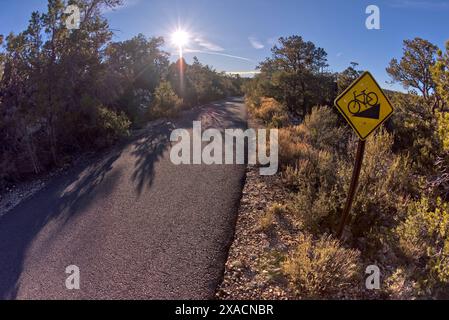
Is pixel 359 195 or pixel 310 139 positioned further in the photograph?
pixel 310 139

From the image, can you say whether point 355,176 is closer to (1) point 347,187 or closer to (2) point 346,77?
(1) point 347,187

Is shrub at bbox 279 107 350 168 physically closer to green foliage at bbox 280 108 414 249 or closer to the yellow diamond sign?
green foliage at bbox 280 108 414 249

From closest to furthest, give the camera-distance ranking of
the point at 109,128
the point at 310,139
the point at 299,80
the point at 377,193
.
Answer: the point at 377,193, the point at 310,139, the point at 109,128, the point at 299,80

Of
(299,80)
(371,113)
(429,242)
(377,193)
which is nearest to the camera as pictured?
(371,113)

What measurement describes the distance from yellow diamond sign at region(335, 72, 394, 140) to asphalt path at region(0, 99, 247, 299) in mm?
2649

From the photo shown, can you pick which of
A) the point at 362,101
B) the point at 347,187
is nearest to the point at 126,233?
the point at 347,187

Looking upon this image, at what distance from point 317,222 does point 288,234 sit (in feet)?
1.73

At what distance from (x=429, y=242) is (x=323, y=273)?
5.86 ft

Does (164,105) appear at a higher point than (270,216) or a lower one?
→ higher

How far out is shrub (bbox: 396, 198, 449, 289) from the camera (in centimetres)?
325

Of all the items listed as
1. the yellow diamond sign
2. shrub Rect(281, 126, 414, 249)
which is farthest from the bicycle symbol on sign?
shrub Rect(281, 126, 414, 249)

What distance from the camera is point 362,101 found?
3.31 meters
